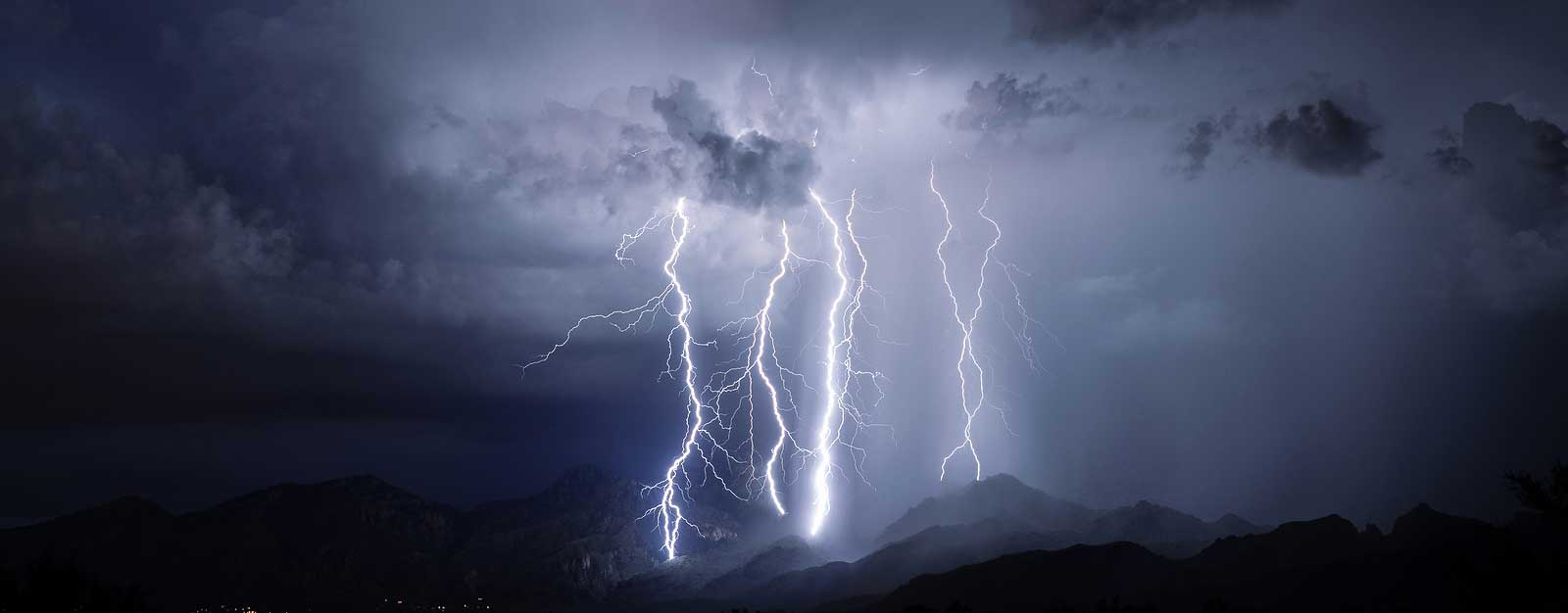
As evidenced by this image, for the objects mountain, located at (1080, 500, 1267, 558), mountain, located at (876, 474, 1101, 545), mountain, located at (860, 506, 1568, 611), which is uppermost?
mountain, located at (876, 474, 1101, 545)

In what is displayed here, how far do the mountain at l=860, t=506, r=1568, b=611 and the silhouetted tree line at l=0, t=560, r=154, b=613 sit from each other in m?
41.1

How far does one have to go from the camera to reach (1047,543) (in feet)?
376

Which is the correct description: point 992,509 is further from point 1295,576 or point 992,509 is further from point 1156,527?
point 1295,576

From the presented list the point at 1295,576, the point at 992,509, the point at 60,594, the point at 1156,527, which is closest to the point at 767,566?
the point at 992,509

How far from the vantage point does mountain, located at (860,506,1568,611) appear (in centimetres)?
4293

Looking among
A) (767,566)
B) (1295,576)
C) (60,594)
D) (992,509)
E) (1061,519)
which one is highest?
(992,509)

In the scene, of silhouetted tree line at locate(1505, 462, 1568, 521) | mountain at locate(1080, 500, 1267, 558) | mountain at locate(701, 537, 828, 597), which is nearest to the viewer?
silhouetted tree line at locate(1505, 462, 1568, 521)

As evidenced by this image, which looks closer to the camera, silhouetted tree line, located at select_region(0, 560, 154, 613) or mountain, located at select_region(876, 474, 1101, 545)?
silhouetted tree line, located at select_region(0, 560, 154, 613)

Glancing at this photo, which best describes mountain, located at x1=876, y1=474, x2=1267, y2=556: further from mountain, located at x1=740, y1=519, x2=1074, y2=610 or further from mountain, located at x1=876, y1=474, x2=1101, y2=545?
mountain, located at x1=740, y1=519, x2=1074, y2=610

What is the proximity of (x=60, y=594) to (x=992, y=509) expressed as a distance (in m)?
134

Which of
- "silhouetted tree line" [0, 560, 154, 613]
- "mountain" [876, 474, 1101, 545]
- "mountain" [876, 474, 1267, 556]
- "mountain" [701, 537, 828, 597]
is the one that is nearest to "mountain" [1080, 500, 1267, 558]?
"mountain" [876, 474, 1267, 556]

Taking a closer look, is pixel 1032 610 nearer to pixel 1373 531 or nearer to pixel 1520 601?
pixel 1373 531

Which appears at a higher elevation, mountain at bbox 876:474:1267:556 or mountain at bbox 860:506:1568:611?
mountain at bbox 876:474:1267:556

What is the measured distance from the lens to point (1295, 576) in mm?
60719
